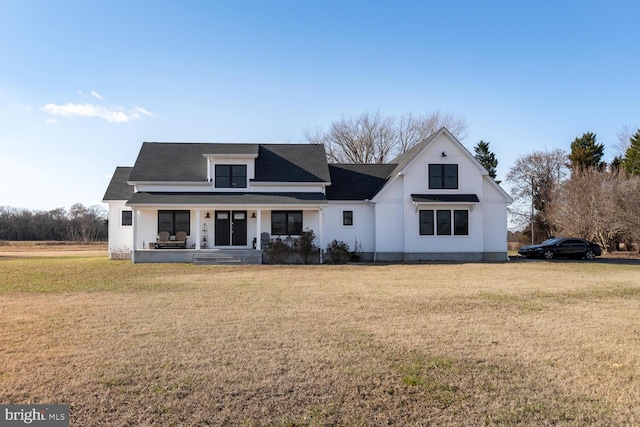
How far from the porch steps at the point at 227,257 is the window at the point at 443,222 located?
30.8 ft

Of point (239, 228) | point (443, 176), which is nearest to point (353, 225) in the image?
point (443, 176)

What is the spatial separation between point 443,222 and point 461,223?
102 cm

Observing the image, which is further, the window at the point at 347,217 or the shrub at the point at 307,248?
the window at the point at 347,217

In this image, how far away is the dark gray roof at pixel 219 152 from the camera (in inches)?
1048

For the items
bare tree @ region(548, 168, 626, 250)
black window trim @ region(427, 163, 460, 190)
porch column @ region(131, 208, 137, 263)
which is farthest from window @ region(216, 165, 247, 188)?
bare tree @ region(548, 168, 626, 250)

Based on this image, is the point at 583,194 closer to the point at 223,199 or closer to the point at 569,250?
the point at 569,250

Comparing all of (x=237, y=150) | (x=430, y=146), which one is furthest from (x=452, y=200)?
(x=237, y=150)

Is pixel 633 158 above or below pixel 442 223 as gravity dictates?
above

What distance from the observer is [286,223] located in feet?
87.4

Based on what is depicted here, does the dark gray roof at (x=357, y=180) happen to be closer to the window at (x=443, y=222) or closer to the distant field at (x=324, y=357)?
the window at (x=443, y=222)

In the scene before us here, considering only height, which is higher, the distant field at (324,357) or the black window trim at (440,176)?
the black window trim at (440,176)

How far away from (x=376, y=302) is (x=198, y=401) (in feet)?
22.7

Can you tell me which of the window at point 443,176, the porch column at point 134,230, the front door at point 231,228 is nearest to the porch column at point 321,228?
the front door at point 231,228

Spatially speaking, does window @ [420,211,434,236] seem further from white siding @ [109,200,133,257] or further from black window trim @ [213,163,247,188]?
white siding @ [109,200,133,257]
